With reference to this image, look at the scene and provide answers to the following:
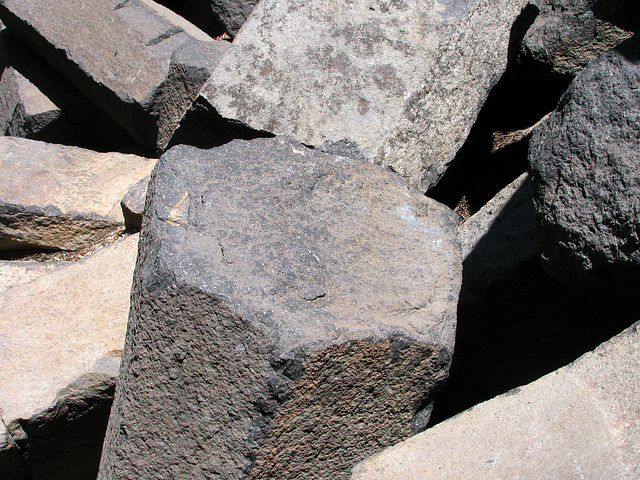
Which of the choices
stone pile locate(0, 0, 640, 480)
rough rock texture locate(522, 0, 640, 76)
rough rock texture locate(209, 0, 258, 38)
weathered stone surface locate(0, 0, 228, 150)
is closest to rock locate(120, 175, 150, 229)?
stone pile locate(0, 0, 640, 480)

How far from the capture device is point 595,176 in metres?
1.29

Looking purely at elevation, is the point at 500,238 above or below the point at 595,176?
below

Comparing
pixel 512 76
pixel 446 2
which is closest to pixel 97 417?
pixel 446 2

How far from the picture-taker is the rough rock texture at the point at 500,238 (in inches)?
71.2

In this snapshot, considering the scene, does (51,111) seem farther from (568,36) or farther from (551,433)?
(551,433)

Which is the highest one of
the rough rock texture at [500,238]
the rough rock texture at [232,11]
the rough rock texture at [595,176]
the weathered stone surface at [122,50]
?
the rough rock texture at [595,176]

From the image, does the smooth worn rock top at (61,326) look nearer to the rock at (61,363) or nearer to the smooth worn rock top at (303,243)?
the rock at (61,363)

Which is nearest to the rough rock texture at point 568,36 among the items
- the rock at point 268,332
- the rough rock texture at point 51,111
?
the rock at point 268,332

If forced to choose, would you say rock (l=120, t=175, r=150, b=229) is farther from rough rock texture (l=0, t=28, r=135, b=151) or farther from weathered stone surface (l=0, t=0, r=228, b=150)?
rough rock texture (l=0, t=28, r=135, b=151)

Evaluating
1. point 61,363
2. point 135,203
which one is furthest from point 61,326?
point 135,203

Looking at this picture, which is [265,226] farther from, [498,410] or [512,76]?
[512,76]

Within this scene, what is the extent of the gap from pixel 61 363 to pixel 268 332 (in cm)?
94

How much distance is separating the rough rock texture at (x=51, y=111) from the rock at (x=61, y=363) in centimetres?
116

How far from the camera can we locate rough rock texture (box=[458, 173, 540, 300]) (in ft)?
5.93
